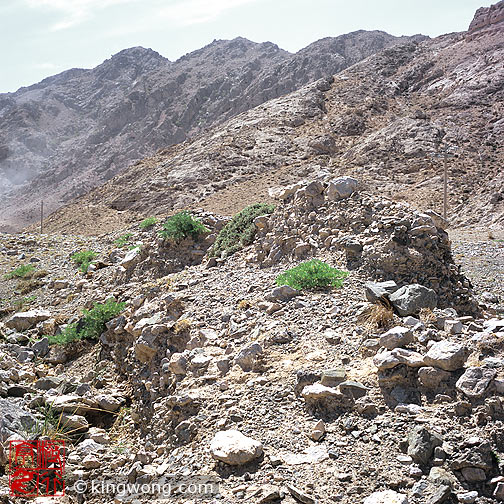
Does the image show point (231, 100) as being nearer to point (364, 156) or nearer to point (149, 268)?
point (364, 156)

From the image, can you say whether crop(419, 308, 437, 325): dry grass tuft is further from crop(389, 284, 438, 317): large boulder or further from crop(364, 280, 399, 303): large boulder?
crop(364, 280, 399, 303): large boulder

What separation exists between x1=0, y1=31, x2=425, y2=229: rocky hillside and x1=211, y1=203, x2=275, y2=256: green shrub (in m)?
51.6

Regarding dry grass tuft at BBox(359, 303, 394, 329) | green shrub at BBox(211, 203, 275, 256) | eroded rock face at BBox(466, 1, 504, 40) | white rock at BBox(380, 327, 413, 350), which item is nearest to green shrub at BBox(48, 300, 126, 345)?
green shrub at BBox(211, 203, 275, 256)

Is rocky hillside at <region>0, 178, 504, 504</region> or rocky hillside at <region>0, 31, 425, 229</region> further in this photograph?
rocky hillside at <region>0, 31, 425, 229</region>

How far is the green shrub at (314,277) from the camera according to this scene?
5914mm

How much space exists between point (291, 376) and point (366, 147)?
27.5 metres

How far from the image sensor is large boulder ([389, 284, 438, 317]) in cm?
492

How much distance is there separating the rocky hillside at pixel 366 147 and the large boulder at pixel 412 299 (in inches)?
679

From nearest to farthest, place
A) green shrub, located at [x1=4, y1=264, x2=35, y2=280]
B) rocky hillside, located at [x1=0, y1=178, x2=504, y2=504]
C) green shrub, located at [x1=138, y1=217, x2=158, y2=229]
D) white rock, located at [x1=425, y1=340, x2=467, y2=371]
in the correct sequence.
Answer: rocky hillside, located at [x1=0, y1=178, x2=504, y2=504]
white rock, located at [x1=425, y1=340, x2=467, y2=371]
green shrub, located at [x1=4, y1=264, x2=35, y2=280]
green shrub, located at [x1=138, y1=217, x2=158, y2=229]

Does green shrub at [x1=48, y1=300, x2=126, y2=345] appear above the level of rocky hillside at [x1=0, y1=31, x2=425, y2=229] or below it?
below

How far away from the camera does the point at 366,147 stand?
30.1m

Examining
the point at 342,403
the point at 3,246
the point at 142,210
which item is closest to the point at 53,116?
the point at 142,210

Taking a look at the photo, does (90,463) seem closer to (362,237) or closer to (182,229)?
(362,237)

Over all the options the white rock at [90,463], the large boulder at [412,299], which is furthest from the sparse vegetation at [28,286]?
the large boulder at [412,299]
